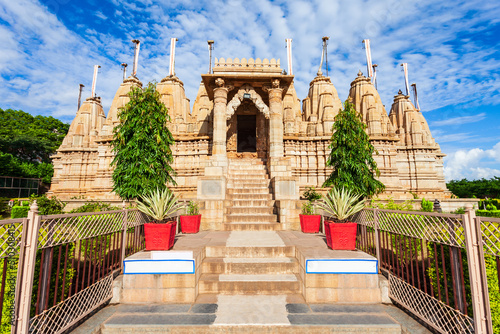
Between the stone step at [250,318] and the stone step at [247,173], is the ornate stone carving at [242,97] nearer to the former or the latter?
the stone step at [247,173]

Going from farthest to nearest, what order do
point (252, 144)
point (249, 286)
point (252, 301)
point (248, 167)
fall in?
point (252, 144)
point (248, 167)
point (249, 286)
point (252, 301)

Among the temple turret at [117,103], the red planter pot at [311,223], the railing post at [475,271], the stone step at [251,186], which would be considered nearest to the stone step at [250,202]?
the stone step at [251,186]

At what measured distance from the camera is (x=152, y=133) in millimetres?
9773

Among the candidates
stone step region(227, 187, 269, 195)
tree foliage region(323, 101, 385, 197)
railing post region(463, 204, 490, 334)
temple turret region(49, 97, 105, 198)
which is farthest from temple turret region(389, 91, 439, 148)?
temple turret region(49, 97, 105, 198)

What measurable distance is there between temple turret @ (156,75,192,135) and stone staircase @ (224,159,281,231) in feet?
41.0

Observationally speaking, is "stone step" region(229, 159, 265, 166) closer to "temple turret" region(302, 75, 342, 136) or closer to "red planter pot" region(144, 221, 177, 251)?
"temple turret" region(302, 75, 342, 136)

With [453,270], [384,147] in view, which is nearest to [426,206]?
[384,147]

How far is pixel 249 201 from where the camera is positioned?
34.5ft

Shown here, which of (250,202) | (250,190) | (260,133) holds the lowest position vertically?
(250,202)

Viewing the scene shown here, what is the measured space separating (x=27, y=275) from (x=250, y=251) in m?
4.01

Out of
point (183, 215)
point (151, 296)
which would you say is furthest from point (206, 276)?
point (183, 215)

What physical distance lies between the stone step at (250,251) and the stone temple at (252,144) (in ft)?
10.7

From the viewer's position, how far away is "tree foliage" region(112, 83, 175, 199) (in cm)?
933

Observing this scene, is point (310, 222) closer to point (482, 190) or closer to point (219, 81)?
point (219, 81)
